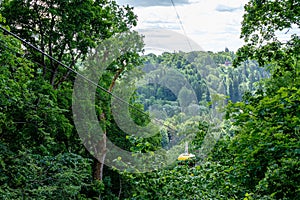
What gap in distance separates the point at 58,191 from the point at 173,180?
2.78 meters

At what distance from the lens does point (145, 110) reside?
24.8 ft

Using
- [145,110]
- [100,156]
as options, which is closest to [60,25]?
[145,110]

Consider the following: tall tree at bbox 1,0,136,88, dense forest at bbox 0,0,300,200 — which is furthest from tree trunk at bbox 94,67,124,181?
tall tree at bbox 1,0,136,88

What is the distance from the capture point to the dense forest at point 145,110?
3057 millimetres

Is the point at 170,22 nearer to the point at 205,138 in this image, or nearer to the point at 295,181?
the point at 205,138

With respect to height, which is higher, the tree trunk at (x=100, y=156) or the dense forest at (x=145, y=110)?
the dense forest at (x=145, y=110)

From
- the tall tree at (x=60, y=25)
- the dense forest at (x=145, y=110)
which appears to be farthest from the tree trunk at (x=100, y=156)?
the tall tree at (x=60, y=25)

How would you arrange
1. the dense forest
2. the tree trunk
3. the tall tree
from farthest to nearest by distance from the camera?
1. the tree trunk
2. the tall tree
3. the dense forest

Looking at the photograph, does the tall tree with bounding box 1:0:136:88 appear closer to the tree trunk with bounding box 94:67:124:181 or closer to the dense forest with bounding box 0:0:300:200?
the dense forest with bounding box 0:0:300:200

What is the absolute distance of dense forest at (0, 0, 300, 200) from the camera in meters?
3.06

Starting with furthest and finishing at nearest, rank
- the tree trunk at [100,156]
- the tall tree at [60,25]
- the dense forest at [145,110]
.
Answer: the tree trunk at [100,156]
the tall tree at [60,25]
the dense forest at [145,110]

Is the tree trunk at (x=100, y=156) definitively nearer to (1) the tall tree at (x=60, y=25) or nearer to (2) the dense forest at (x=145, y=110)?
(2) the dense forest at (x=145, y=110)

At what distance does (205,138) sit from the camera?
5.13m

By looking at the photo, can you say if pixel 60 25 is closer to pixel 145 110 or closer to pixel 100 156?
pixel 145 110
